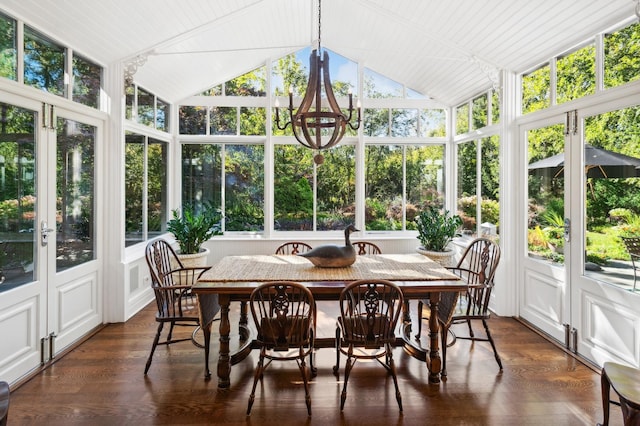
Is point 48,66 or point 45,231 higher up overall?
point 48,66

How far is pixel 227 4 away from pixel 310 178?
2754 millimetres

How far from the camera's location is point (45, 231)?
3.09m

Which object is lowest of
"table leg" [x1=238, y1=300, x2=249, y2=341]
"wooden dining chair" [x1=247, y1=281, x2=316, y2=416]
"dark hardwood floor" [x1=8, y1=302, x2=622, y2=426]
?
"dark hardwood floor" [x1=8, y1=302, x2=622, y2=426]

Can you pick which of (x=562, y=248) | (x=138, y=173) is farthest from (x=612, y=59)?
(x=138, y=173)

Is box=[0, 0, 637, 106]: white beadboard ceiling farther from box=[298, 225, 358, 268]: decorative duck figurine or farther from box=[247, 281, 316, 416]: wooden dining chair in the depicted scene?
box=[247, 281, 316, 416]: wooden dining chair

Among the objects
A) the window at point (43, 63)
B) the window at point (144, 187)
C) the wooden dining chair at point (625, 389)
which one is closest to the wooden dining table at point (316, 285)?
the wooden dining chair at point (625, 389)

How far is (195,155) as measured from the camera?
234 inches

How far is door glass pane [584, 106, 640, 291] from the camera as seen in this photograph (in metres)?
2.79

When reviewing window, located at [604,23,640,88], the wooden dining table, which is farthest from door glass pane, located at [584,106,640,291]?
the wooden dining table

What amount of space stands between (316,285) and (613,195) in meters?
2.46

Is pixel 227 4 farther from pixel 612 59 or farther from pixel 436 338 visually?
pixel 436 338

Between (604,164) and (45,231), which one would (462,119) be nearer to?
(604,164)

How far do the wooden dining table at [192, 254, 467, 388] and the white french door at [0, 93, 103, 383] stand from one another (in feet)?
4.50

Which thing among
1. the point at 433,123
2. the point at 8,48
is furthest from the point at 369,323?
the point at 433,123
